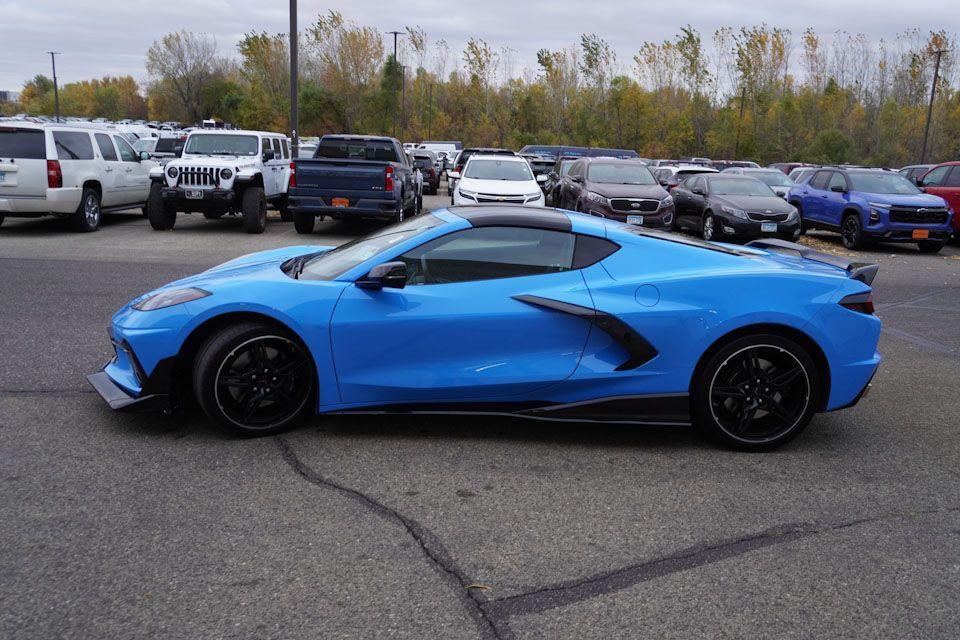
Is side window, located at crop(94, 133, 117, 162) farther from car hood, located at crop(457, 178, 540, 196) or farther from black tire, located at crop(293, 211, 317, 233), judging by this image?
car hood, located at crop(457, 178, 540, 196)

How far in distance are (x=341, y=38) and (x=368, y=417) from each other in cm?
7415

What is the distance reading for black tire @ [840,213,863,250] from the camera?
1703 cm

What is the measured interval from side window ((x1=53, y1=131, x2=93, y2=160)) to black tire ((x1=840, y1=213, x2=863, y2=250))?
15106 mm

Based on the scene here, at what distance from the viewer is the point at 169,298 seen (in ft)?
15.9

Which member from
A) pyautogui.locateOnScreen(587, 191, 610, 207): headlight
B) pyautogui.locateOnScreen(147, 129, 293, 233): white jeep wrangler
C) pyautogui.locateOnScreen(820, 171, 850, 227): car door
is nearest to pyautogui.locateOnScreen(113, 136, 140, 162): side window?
pyautogui.locateOnScreen(147, 129, 293, 233): white jeep wrangler

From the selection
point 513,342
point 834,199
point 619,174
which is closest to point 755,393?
point 513,342

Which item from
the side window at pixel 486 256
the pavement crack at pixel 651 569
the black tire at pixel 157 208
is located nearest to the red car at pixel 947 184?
the black tire at pixel 157 208

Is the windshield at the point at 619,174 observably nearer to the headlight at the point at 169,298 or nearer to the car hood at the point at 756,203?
the car hood at the point at 756,203

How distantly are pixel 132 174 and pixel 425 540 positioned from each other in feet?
52.1

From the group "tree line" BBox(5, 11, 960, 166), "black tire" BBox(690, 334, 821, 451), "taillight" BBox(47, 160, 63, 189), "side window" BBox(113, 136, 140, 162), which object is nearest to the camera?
"black tire" BBox(690, 334, 821, 451)

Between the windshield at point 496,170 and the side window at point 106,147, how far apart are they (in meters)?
7.33

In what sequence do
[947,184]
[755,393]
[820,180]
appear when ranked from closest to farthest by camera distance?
1. [755,393]
2. [947,184]
3. [820,180]

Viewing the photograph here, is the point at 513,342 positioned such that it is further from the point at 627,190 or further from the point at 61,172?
the point at 627,190

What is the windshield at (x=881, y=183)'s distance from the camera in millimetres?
17453
